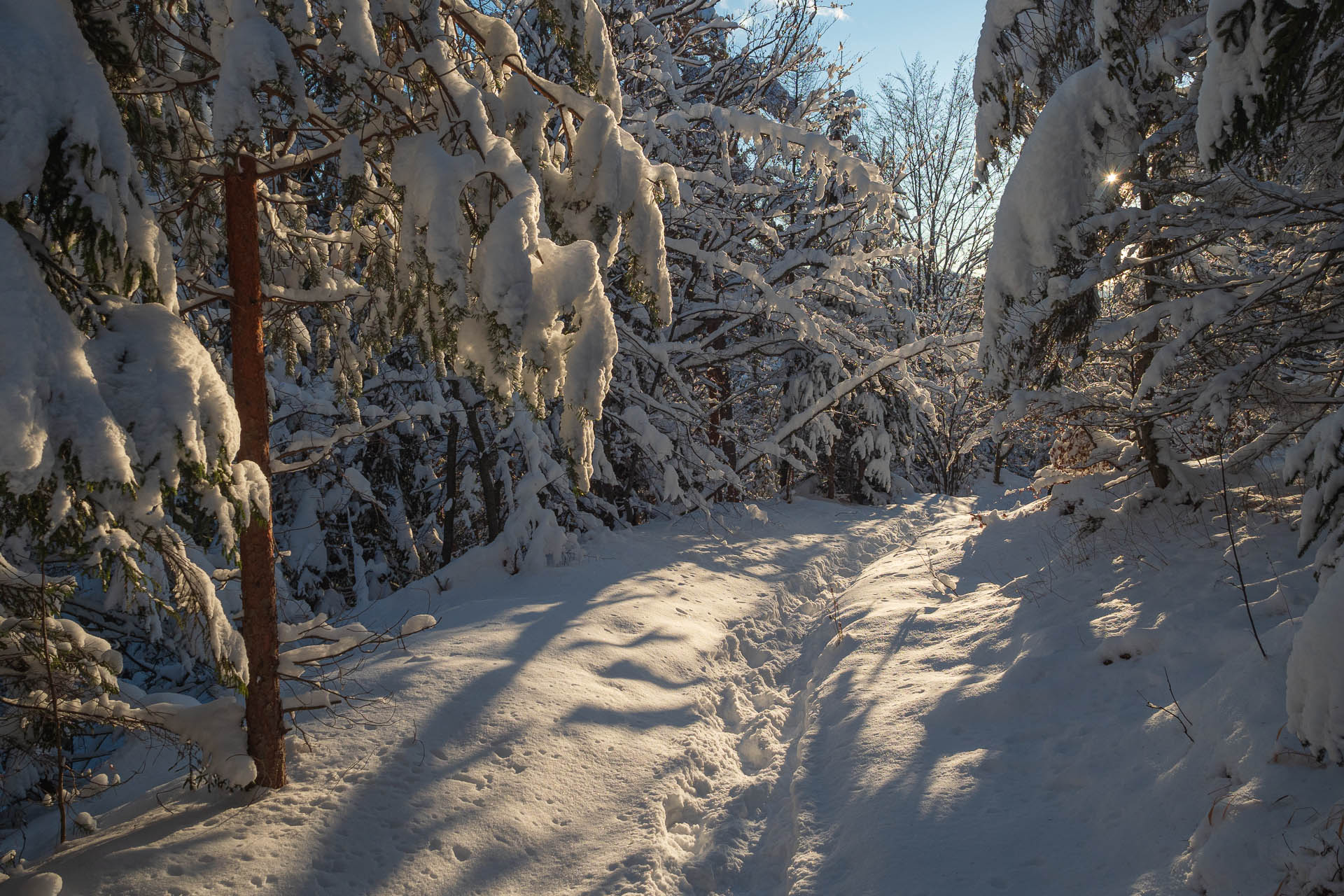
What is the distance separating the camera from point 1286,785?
103 inches

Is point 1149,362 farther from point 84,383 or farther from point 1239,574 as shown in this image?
point 84,383

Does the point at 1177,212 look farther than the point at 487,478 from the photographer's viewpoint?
No

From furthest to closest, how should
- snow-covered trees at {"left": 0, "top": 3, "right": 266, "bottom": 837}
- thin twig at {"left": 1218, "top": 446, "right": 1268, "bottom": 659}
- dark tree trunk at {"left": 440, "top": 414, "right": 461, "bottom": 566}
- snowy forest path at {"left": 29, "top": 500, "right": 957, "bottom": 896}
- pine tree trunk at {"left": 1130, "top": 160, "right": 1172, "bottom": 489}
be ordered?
1. dark tree trunk at {"left": 440, "top": 414, "right": 461, "bottom": 566}
2. pine tree trunk at {"left": 1130, "top": 160, "right": 1172, "bottom": 489}
3. thin twig at {"left": 1218, "top": 446, "right": 1268, "bottom": 659}
4. snowy forest path at {"left": 29, "top": 500, "right": 957, "bottom": 896}
5. snow-covered trees at {"left": 0, "top": 3, "right": 266, "bottom": 837}

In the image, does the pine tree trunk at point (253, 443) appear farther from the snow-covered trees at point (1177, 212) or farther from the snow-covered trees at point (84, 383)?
the snow-covered trees at point (1177, 212)

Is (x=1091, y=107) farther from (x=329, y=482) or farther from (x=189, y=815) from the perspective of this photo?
(x=329, y=482)

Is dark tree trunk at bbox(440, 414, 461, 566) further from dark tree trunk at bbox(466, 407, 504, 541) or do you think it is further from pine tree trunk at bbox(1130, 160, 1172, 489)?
pine tree trunk at bbox(1130, 160, 1172, 489)

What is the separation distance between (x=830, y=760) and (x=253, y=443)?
3595mm

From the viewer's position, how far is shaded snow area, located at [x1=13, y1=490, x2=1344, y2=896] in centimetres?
281

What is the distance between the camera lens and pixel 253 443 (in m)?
3.18

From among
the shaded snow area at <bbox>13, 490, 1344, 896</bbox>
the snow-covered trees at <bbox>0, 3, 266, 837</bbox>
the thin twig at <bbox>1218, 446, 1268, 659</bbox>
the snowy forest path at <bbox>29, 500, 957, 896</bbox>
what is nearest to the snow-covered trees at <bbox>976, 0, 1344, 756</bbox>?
the thin twig at <bbox>1218, 446, 1268, 659</bbox>

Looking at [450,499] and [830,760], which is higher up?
[450,499]

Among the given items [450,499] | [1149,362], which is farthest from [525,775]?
[1149,362]

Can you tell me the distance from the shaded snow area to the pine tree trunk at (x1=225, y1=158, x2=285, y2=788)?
34 centimetres

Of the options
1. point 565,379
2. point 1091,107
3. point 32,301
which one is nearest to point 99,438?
point 32,301
